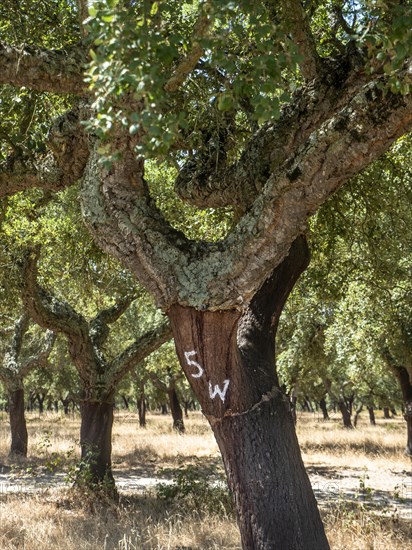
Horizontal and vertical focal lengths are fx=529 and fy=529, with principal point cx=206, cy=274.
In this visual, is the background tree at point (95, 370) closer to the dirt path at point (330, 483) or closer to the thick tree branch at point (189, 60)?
the dirt path at point (330, 483)

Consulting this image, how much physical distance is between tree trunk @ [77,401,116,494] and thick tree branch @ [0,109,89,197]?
598 cm

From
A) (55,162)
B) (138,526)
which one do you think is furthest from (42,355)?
(55,162)

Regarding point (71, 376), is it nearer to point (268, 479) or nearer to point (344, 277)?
point (344, 277)

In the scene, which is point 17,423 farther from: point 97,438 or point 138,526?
point 138,526

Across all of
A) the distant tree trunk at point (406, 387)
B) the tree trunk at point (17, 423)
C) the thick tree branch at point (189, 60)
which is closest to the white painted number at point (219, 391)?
the thick tree branch at point (189, 60)

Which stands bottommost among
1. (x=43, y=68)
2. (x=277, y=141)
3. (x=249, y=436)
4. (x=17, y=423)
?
(x=17, y=423)

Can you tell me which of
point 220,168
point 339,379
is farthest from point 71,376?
point 220,168

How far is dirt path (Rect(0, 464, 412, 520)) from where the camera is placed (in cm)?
1065

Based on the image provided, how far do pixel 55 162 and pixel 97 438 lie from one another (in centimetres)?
670

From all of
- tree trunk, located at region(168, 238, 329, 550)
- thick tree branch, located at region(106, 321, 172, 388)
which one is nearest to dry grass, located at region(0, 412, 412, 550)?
thick tree branch, located at region(106, 321, 172, 388)

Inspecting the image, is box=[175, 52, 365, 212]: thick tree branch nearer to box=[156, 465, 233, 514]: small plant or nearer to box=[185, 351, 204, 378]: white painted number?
box=[185, 351, 204, 378]: white painted number

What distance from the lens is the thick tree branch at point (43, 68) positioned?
15.0 feet

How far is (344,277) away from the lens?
8.54 metres

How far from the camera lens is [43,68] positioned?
4.68 m
